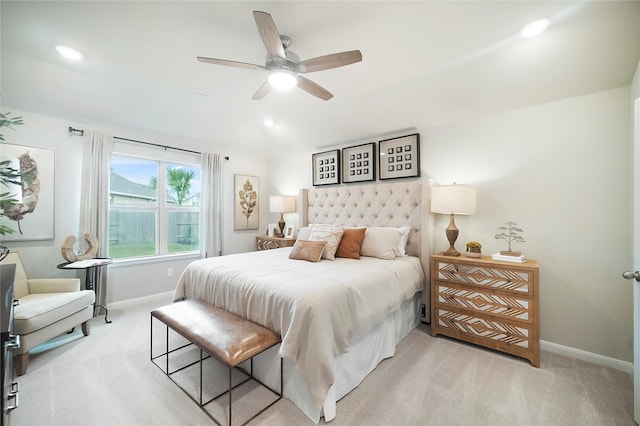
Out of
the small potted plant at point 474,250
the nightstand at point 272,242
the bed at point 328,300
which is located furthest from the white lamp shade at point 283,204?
the small potted plant at point 474,250

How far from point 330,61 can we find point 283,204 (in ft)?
9.61

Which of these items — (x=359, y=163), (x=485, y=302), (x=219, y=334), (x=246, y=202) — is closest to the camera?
(x=219, y=334)

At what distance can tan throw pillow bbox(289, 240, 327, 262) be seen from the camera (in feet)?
9.13

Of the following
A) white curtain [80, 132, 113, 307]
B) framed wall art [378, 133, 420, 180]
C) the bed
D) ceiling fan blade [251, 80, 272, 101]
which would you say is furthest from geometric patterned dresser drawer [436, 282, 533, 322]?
white curtain [80, 132, 113, 307]

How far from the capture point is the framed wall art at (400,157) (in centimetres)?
333

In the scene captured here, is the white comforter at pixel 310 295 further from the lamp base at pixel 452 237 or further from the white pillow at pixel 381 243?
the lamp base at pixel 452 237

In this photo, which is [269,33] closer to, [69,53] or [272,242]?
Answer: [69,53]

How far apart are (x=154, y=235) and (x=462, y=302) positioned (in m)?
4.36

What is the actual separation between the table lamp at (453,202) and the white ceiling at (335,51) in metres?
0.94

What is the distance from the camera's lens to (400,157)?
348 cm

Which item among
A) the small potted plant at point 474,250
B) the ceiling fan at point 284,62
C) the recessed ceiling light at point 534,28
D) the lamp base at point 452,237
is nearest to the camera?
the ceiling fan at point 284,62

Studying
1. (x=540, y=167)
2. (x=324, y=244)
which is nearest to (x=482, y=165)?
(x=540, y=167)

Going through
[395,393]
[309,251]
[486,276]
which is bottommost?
[395,393]

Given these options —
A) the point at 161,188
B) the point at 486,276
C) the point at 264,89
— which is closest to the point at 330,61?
the point at 264,89
